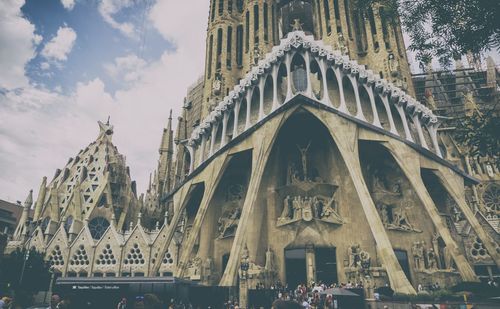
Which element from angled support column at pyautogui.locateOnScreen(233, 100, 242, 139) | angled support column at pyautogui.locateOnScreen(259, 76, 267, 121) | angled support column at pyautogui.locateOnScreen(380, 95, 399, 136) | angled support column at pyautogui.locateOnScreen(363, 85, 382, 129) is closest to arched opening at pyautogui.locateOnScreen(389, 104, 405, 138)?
angled support column at pyautogui.locateOnScreen(380, 95, 399, 136)

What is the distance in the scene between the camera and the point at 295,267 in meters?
23.7

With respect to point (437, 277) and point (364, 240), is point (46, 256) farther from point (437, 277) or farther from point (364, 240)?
point (437, 277)

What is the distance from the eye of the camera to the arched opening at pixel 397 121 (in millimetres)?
24806

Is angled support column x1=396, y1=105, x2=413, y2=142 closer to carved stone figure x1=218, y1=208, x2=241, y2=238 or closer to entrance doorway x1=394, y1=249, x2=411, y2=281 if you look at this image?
entrance doorway x1=394, y1=249, x2=411, y2=281

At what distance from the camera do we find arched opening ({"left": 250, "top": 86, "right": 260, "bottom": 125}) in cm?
2627

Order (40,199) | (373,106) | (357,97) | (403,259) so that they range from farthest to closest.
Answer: (40,199), (357,97), (373,106), (403,259)

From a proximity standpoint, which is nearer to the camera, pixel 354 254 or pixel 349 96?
pixel 354 254

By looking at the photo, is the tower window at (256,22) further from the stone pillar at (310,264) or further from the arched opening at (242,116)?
the stone pillar at (310,264)

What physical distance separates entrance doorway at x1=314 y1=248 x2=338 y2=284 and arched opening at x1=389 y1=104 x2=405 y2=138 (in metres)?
9.71

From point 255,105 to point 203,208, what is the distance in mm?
8883

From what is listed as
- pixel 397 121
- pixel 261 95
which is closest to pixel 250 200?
pixel 261 95

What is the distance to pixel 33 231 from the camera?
3331 cm

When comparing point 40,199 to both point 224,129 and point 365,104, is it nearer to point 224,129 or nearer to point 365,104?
point 224,129

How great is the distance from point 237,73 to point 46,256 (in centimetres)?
2452
